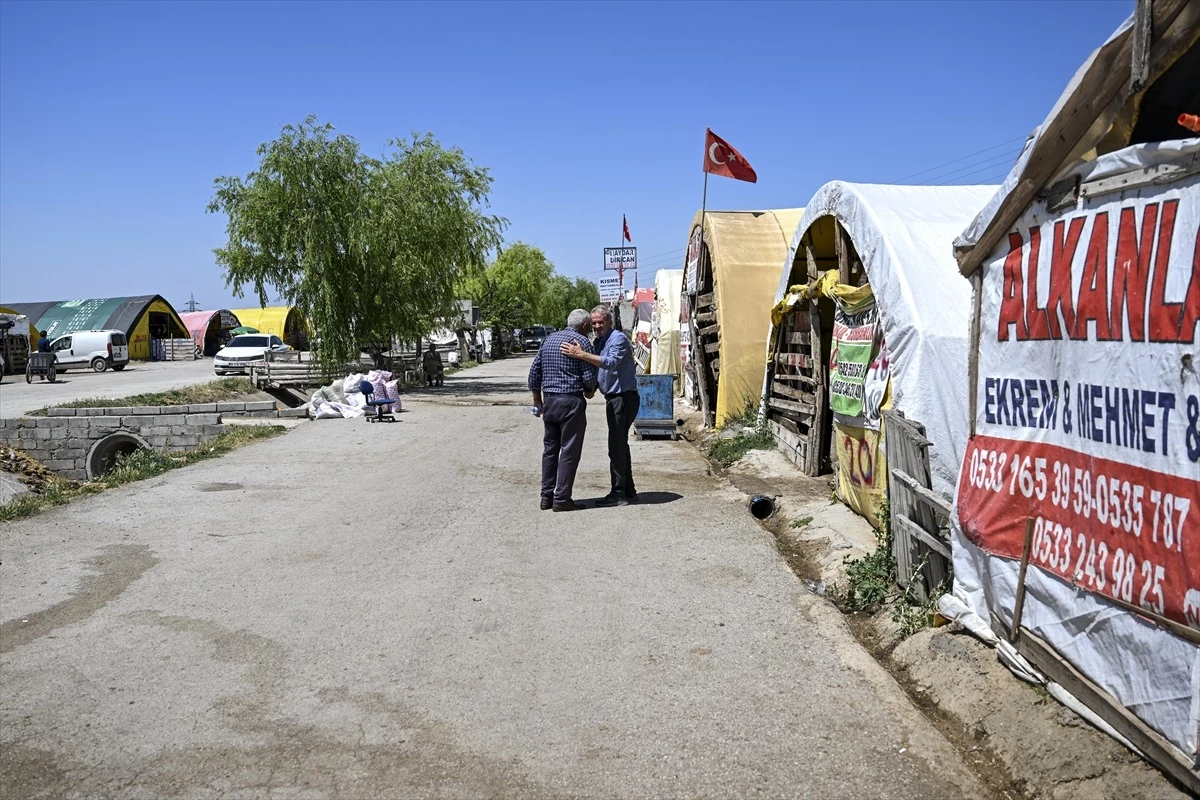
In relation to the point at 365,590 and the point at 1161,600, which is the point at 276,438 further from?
the point at 1161,600

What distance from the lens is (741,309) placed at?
1608 cm

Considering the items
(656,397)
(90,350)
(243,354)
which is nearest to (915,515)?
(656,397)

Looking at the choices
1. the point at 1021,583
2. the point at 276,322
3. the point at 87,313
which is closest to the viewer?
the point at 1021,583

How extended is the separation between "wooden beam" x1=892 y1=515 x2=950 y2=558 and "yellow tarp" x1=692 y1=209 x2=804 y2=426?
31.5ft

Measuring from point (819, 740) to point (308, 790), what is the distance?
2.08 metres

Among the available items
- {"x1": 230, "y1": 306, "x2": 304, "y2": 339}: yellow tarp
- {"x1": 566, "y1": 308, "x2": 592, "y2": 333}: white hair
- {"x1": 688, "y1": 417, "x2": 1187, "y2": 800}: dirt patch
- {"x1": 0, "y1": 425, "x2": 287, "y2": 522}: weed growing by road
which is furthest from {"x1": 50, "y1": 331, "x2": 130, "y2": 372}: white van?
{"x1": 688, "y1": 417, "x2": 1187, "y2": 800}: dirt patch

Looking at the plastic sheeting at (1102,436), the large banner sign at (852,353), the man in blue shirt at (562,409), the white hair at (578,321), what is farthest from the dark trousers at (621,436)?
the plastic sheeting at (1102,436)

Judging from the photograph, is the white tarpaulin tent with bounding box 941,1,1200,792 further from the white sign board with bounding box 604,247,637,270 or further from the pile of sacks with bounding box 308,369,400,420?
the white sign board with bounding box 604,247,637,270

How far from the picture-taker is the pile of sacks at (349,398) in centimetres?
1997

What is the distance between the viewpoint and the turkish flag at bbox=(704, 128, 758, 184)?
16641 mm

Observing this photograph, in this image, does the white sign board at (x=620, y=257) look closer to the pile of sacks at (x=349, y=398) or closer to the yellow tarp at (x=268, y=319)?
the pile of sacks at (x=349, y=398)

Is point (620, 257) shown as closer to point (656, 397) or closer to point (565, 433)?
→ point (656, 397)

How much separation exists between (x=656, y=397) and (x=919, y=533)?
10.1 meters

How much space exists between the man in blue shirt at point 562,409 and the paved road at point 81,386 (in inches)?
686
